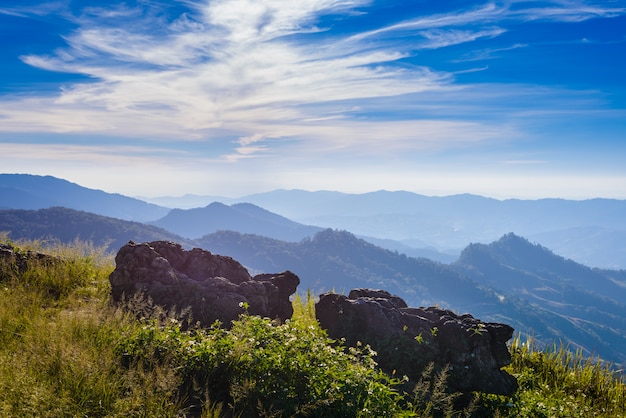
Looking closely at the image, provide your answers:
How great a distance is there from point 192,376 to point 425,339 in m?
5.30

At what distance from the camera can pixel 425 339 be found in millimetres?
9469

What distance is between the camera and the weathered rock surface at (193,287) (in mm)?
10281

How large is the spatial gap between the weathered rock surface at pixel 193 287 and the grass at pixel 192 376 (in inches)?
38.2

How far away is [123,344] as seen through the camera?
7.21 metres

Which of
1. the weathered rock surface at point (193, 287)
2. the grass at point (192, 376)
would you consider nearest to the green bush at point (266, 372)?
the grass at point (192, 376)

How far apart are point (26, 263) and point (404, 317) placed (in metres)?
11.3

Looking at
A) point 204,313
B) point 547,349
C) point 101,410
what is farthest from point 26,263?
point 547,349

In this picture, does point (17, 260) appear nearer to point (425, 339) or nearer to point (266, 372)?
point (266, 372)

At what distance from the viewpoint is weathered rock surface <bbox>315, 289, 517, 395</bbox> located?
29.1 ft

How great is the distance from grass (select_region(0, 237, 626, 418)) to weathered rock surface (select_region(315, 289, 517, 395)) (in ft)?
1.57

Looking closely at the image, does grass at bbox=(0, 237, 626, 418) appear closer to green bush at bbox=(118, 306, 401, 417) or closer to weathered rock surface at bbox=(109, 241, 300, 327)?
green bush at bbox=(118, 306, 401, 417)

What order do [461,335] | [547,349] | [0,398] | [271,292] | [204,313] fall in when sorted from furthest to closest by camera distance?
[547,349], [271,292], [204,313], [461,335], [0,398]

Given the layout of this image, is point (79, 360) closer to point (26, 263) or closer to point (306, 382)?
point (306, 382)

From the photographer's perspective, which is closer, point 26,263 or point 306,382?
point 306,382
